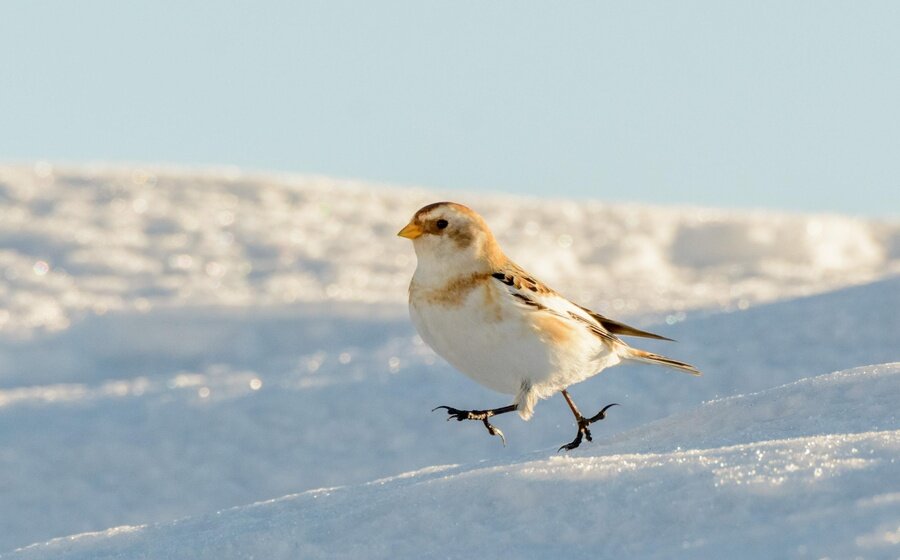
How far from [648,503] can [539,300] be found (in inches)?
53.1

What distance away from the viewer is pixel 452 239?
450 centimetres

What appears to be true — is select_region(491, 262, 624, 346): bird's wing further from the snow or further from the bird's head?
the snow

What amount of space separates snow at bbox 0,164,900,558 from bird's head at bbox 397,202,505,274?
0.73m

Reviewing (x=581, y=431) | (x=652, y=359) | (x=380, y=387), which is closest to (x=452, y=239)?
(x=581, y=431)

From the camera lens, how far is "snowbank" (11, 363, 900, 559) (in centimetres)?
294

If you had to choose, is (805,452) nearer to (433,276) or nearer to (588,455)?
(588,455)

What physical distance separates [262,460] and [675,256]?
346 inches

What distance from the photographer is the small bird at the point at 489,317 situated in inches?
170

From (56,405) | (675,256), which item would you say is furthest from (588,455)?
(675,256)

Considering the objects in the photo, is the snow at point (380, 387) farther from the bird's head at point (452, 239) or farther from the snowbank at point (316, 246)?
the bird's head at point (452, 239)

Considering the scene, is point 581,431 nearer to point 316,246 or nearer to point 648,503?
point 648,503

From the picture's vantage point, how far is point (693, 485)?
3.21m

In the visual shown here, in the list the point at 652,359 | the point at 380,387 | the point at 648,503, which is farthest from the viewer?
the point at 380,387

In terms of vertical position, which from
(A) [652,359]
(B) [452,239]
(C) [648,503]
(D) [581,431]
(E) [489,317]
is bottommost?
(C) [648,503]
